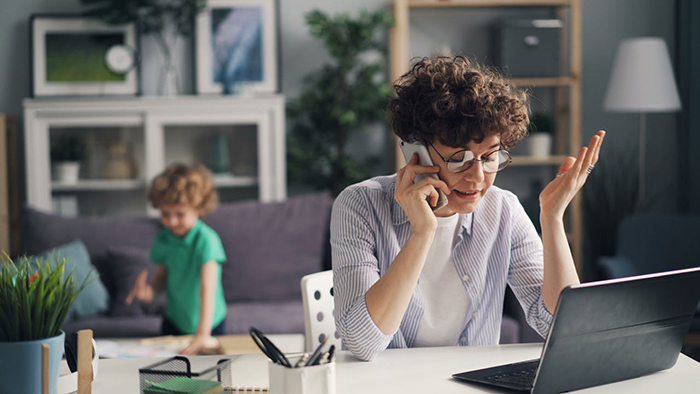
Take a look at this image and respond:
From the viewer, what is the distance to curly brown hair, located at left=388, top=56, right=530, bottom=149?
134 cm

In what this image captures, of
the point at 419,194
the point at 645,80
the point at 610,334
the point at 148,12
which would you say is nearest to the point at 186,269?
the point at 419,194

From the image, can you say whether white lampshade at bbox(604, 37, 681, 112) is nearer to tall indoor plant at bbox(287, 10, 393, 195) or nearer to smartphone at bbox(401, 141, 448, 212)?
tall indoor plant at bbox(287, 10, 393, 195)

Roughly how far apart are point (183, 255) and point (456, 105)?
141 centimetres

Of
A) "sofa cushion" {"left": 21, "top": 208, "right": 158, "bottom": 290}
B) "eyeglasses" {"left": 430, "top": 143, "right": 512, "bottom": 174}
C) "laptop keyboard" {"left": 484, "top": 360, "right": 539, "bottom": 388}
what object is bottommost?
"sofa cushion" {"left": 21, "top": 208, "right": 158, "bottom": 290}

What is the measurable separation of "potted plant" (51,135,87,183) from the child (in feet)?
4.14

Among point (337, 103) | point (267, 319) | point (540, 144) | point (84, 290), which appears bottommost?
point (267, 319)

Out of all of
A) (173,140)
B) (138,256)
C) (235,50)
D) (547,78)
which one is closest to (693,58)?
(547,78)

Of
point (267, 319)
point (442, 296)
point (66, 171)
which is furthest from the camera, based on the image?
point (66, 171)

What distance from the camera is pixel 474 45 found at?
4023 millimetres

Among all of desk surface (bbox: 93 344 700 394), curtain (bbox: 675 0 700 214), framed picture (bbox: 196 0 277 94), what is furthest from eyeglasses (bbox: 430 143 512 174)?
curtain (bbox: 675 0 700 214)

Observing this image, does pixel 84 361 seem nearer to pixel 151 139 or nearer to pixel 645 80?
pixel 151 139

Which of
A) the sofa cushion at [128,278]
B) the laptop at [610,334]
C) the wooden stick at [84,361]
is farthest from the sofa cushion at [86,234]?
the laptop at [610,334]

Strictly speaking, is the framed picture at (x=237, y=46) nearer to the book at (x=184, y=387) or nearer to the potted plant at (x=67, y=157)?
the potted plant at (x=67, y=157)

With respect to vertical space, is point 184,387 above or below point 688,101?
below
